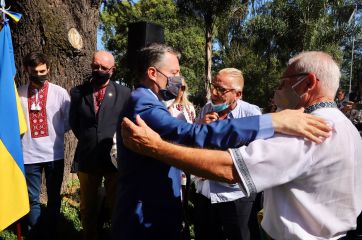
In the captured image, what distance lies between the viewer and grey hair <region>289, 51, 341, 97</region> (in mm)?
1725

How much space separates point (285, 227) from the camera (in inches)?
65.5

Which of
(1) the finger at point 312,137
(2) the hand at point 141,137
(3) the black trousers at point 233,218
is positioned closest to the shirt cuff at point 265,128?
(1) the finger at point 312,137

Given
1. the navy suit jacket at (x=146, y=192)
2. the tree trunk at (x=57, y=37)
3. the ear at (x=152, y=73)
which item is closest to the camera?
the navy suit jacket at (x=146, y=192)

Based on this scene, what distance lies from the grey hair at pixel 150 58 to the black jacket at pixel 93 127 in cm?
161

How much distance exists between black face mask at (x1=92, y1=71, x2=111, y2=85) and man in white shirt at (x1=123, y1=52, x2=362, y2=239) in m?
2.43

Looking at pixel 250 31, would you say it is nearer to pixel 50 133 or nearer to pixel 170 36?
pixel 170 36

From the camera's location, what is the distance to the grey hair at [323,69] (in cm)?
172

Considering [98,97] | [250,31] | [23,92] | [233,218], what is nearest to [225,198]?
[233,218]

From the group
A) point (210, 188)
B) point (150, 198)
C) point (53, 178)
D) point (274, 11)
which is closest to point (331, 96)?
point (150, 198)

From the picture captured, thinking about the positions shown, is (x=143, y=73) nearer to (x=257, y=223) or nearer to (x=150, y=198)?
(x=150, y=198)

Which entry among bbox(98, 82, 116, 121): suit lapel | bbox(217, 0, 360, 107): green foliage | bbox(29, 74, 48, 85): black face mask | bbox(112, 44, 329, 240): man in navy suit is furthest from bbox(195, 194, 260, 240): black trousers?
bbox(217, 0, 360, 107): green foliage

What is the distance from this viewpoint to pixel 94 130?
4.02 meters

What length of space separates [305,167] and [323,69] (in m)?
0.45

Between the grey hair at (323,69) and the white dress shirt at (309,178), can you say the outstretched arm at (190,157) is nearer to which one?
the white dress shirt at (309,178)
